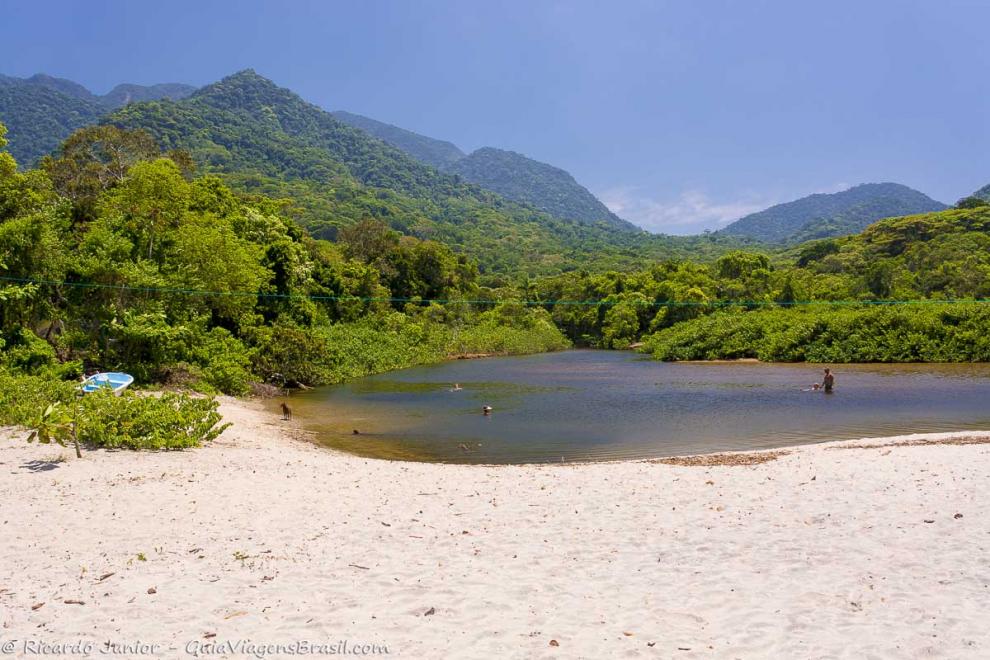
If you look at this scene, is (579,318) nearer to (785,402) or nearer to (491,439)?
(785,402)

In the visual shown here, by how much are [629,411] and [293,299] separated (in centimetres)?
2328

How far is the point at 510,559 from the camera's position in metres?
7.88

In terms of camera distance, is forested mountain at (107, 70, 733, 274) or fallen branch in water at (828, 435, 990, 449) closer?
fallen branch in water at (828, 435, 990, 449)

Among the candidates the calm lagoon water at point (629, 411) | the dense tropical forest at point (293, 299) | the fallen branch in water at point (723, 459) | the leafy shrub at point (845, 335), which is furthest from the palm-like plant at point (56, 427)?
the leafy shrub at point (845, 335)

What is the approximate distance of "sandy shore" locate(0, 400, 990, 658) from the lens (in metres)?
5.88

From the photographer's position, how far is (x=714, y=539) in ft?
27.5

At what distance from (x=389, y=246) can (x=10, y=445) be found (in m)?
51.7

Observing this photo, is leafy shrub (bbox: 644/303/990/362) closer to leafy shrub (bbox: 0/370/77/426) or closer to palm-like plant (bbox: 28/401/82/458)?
leafy shrub (bbox: 0/370/77/426)

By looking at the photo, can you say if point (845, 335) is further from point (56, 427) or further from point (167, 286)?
point (56, 427)

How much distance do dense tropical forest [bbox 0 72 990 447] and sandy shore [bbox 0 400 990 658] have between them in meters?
4.03

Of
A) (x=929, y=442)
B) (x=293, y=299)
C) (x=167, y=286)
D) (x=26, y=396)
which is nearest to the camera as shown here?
(x=929, y=442)

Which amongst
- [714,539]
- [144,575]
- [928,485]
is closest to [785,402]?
[928,485]

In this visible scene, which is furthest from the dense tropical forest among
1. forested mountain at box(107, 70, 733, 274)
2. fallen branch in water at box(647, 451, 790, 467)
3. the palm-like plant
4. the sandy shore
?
forested mountain at box(107, 70, 733, 274)

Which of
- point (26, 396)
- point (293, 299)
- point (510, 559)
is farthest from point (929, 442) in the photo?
point (293, 299)
